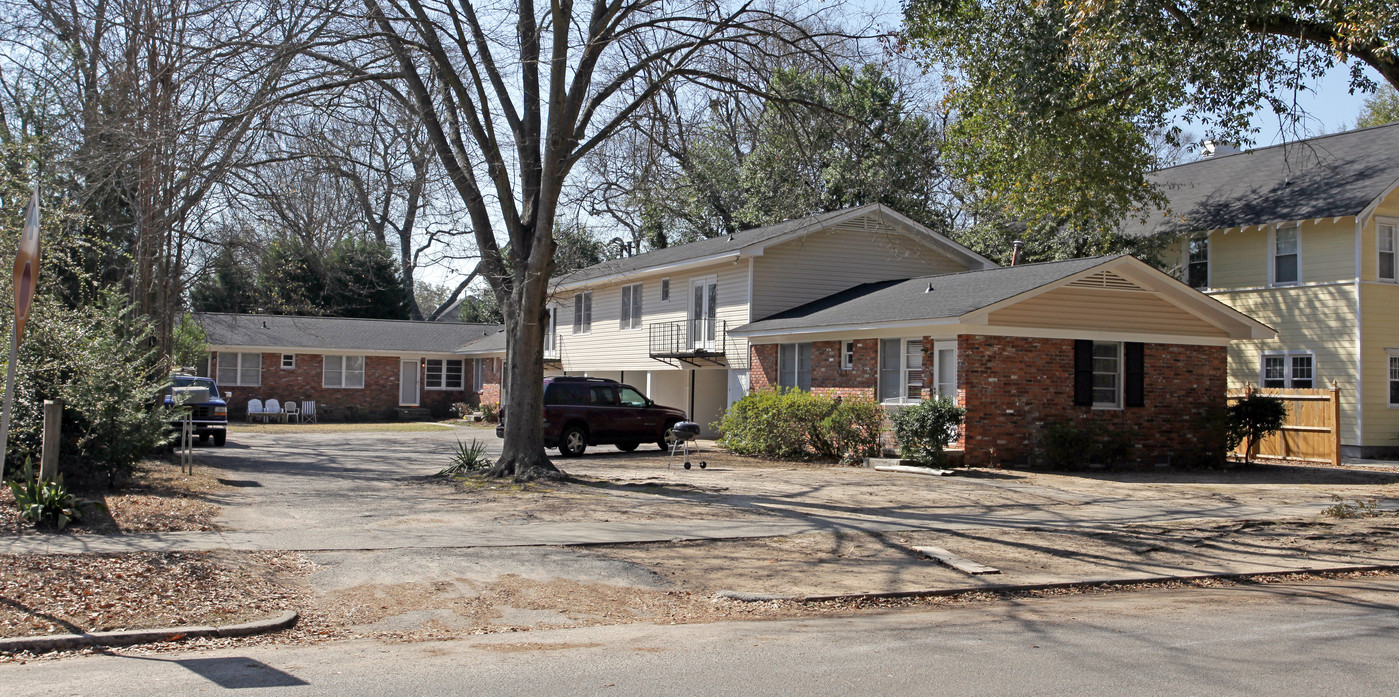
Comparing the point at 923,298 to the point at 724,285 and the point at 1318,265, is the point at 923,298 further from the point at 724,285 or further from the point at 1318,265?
the point at 1318,265

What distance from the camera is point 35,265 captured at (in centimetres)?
703

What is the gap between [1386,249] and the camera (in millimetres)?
25453

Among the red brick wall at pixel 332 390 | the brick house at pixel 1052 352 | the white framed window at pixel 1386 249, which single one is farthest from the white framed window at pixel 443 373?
the white framed window at pixel 1386 249

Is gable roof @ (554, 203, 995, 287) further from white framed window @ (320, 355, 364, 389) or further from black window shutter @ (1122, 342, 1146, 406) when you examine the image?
white framed window @ (320, 355, 364, 389)

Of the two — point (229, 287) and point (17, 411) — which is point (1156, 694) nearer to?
point (17, 411)

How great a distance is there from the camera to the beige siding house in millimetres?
28234

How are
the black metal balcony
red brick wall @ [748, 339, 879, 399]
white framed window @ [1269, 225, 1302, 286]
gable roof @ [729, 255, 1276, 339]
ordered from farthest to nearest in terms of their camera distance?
the black metal balcony
white framed window @ [1269, 225, 1302, 286]
red brick wall @ [748, 339, 879, 399]
gable roof @ [729, 255, 1276, 339]

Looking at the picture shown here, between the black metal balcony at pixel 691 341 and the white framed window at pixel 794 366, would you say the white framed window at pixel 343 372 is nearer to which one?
the black metal balcony at pixel 691 341

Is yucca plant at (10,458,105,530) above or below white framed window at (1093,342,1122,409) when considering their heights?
below

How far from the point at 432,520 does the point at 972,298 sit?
12291 millimetres

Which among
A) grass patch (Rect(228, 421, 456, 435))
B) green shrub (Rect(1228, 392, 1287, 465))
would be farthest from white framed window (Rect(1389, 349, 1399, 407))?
grass patch (Rect(228, 421, 456, 435))

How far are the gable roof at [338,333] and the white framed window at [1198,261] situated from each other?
27846mm

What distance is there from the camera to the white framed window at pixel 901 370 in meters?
22.1

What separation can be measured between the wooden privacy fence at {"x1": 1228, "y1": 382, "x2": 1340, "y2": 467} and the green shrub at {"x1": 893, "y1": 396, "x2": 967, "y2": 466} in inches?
302
